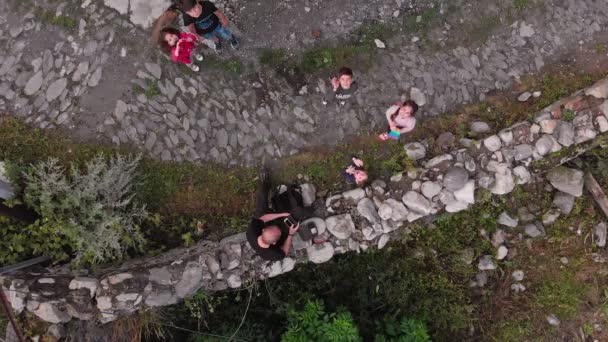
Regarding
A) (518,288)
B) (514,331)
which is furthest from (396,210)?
(514,331)

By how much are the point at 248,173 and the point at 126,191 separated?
1.79m

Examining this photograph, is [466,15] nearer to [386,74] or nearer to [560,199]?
[386,74]

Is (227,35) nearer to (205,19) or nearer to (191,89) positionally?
(205,19)

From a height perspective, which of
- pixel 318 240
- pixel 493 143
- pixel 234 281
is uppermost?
pixel 493 143

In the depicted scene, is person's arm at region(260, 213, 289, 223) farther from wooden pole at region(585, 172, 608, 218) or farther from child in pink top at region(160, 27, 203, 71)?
wooden pole at region(585, 172, 608, 218)

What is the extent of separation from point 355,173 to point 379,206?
61cm

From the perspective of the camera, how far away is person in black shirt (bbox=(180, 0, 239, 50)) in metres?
6.03

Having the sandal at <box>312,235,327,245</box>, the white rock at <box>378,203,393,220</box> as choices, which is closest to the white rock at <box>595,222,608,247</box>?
the white rock at <box>378,203,393,220</box>

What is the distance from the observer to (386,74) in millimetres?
7414

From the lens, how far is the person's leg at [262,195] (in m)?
6.57

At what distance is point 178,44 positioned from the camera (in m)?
6.44

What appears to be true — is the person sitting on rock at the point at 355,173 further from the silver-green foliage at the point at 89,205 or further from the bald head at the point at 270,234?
the silver-green foliage at the point at 89,205

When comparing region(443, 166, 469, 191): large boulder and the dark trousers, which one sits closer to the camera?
the dark trousers

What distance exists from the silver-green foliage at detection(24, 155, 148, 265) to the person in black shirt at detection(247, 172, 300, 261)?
1.75m
